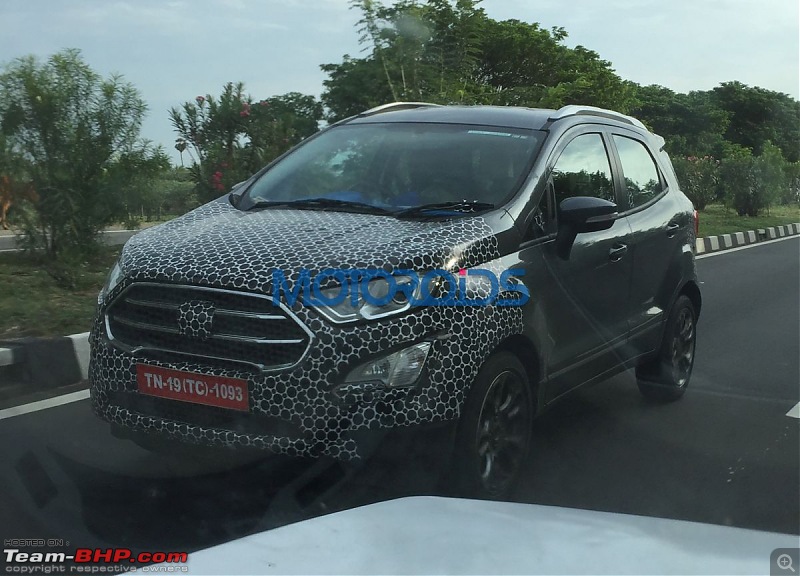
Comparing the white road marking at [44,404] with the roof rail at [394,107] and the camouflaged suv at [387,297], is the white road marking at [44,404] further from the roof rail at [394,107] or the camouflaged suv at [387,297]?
the roof rail at [394,107]

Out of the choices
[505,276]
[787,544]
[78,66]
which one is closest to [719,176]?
[78,66]

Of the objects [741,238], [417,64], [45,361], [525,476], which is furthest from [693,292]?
[741,238]

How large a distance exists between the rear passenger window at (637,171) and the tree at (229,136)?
578 cm

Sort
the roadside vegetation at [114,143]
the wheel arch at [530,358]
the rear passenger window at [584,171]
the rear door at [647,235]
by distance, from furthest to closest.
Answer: the roadside vegetation at [114,143] → the rear door at [647,235] → the rear passenger window at [584,171] → the wheel arch at [530,358]

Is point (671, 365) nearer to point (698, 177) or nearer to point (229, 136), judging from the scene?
point (229, 136)

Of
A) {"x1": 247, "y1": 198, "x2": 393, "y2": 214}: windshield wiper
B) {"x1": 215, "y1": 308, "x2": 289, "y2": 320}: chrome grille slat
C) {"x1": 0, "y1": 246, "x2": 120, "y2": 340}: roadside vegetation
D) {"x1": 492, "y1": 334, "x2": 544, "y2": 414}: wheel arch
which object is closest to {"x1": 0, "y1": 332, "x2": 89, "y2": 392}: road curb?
{"x1": 0, "y1": 246, "x2": 120, "y2": 340}: roadside vegetation

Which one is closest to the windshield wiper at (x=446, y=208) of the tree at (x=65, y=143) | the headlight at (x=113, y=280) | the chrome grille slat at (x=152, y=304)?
the chrome grille slat at (x=152, y=304)

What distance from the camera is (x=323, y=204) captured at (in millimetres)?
4293

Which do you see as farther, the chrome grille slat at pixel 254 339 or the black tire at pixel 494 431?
the black tire at pixel 494 431

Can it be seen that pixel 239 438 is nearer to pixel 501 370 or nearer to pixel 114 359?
pixel 114 359

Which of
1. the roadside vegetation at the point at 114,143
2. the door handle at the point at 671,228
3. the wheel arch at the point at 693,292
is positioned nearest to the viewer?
the door handle at the point at 671,228

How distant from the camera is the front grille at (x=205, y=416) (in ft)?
10.9

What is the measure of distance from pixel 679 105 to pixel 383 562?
223 ft

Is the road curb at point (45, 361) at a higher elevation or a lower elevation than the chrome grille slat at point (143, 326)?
lower
